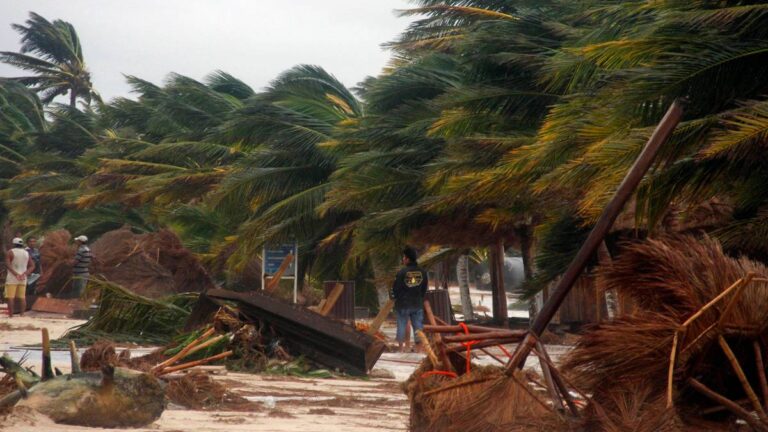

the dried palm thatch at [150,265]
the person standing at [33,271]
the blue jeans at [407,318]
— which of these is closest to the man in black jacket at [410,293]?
the blue jeans at [407,318]

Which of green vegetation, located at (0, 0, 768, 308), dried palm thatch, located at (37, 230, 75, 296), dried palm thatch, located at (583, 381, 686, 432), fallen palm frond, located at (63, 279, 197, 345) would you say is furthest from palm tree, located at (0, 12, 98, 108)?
dried palm thatch, located at (583, 381, 686, 432)

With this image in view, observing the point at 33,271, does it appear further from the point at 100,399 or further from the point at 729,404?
the point at 729,404

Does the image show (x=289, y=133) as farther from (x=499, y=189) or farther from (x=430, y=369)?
(x=430, y=369)

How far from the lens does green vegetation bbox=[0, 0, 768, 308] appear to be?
9125 mm

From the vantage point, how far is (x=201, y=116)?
3012 cm

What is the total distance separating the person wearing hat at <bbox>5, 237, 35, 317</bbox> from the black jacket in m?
8.69

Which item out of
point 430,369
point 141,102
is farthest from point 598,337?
point 141,102

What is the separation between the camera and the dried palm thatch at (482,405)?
527 cm

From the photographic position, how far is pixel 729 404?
4.93m

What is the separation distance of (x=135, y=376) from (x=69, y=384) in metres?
0.42

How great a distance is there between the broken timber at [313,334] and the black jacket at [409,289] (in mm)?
3453

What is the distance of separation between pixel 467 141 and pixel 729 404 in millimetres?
10385

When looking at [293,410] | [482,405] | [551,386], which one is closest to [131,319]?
[293,410]

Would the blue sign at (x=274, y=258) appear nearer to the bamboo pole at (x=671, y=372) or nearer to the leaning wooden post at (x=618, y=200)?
the leaning wooden post at (x=618, y=200)
